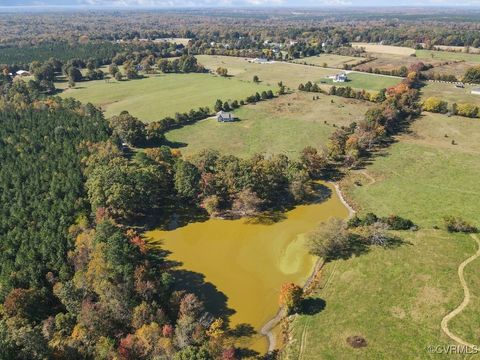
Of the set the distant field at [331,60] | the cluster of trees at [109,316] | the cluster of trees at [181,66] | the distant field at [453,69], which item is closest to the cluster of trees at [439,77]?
the distant field at [453,69]

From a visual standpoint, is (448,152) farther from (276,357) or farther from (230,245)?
(276,357)

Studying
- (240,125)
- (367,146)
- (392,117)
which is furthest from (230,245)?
(392,117)

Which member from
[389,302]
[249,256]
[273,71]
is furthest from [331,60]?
[389,302]

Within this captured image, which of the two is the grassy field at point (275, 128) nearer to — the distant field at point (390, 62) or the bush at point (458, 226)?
the bush at point (458, 226)

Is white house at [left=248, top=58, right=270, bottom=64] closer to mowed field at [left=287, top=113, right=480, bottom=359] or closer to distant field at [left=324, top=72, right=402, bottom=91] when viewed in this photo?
distant field at [left=324, top=72, right=402, bottom=91]

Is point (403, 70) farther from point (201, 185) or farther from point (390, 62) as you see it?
point (201, 185)
